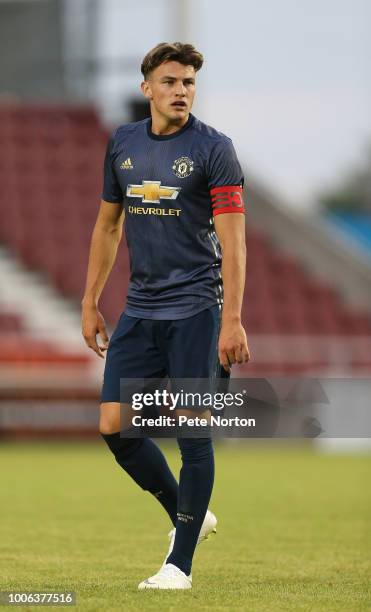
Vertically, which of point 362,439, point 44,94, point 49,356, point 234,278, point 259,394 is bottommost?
point 362,439

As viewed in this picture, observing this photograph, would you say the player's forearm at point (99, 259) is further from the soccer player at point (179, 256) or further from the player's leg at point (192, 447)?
the player's leg at point (192, 447)

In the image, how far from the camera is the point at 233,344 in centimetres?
505

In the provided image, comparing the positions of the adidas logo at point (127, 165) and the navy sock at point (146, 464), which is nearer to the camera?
the adidas logo at point (127, 165)

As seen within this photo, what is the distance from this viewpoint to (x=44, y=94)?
73.2 ft

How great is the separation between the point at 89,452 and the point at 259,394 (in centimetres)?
1014

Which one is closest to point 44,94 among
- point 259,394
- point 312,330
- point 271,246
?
point 271,246

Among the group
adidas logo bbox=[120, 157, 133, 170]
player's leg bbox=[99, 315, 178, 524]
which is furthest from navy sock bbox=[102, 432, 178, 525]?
adidas logo bbox=[120, 157, 133, 170]

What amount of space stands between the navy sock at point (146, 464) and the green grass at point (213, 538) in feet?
1.19

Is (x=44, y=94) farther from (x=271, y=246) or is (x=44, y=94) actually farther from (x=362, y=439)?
(x=362, y=439)

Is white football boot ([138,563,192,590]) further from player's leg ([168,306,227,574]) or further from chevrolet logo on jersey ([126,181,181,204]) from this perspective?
chevrolet logo on jersey ([126,181,181,204])

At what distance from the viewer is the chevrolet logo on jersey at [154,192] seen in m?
5.23

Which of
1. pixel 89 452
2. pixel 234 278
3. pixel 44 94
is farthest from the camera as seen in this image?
pixel 44 94

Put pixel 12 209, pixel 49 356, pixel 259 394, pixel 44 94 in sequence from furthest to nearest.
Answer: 1. pixel 44 94
2. pixel 12 209
3. pixel 49 356
4. pixel 259 394

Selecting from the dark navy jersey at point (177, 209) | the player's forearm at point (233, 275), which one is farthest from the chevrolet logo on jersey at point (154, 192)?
the player's forearm at point (233, 275)
